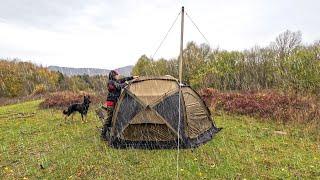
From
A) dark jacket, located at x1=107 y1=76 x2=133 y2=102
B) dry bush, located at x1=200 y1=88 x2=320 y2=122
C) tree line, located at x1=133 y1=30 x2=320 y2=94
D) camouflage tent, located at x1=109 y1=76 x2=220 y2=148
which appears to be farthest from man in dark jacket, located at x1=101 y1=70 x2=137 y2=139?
tree line, located at x1=133 y1=30 x2=320 y2=94

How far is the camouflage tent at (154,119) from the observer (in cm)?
1091

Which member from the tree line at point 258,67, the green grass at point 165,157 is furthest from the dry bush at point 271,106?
the tree line at point 258,67

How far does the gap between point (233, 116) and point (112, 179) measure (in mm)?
10840

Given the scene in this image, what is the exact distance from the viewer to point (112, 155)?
10.2 meters

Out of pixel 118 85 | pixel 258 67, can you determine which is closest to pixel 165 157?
pixel 118 85

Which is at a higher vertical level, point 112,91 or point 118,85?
point 118,85

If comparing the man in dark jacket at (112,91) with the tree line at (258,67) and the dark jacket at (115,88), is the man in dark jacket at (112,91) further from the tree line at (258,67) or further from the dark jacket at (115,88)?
the tree line at (258,67)

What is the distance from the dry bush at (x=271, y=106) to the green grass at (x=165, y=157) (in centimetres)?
150

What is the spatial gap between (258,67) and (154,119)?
30.7 m

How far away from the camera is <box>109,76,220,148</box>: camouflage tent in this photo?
10.9 m

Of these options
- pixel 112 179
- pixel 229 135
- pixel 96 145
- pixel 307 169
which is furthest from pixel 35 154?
pixel 307 169

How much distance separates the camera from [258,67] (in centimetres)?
3919

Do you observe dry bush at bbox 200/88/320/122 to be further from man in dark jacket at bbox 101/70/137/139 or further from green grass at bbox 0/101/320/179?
man in dark jacket at bbox 101/70/137/139

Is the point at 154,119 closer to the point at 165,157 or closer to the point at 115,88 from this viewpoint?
the point at 165,157
